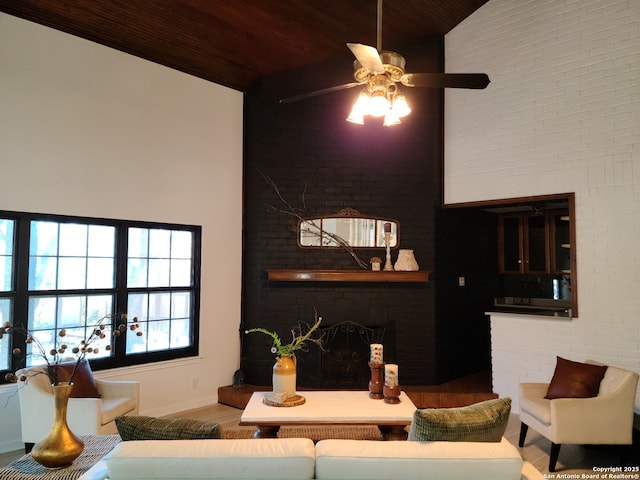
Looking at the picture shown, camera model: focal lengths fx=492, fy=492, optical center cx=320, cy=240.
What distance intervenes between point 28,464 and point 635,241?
15.9 feet

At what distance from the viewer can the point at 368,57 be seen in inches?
102

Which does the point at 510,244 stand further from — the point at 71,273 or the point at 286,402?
the point at 71,273

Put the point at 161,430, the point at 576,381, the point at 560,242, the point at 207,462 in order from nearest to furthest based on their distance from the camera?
the point at 207,462 → the point at 161,430 → the point at 576,381 → the point at 560,242

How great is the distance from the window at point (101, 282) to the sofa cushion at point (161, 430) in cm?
252

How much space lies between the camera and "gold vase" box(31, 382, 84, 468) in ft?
8.29

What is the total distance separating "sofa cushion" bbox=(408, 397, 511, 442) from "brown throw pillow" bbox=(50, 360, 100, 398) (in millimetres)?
2763

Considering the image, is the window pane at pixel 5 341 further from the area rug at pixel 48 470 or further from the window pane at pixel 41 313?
the area rug at pixel 48 470

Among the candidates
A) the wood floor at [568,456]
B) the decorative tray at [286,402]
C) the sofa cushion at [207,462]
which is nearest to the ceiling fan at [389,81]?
the sofa cushion at [207,462]

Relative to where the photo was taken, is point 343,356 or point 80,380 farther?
point 343,356

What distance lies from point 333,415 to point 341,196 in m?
2.82

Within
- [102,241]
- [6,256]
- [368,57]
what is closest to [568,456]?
[368,57]

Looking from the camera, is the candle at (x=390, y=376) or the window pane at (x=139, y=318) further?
the window pane at (x=139, y=318)

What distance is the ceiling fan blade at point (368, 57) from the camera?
97.2 inches

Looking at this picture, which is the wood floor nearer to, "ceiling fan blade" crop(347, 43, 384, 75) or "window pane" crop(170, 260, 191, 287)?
"window pane" crop(170, 260, 191, 287)
